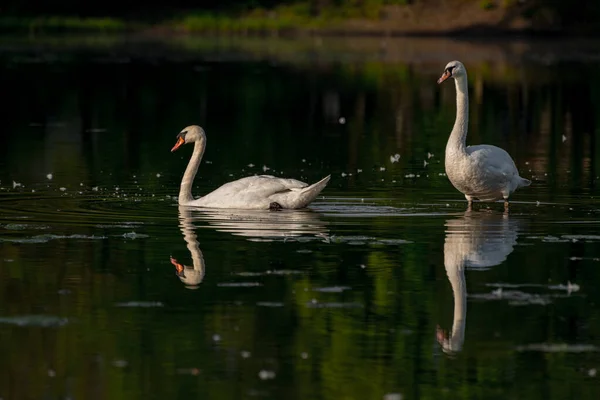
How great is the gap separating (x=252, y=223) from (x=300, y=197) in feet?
3.25

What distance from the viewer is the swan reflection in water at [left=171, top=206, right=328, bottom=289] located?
14.8 meters

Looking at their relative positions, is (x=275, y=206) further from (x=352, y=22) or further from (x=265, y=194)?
(x=352, y=22)

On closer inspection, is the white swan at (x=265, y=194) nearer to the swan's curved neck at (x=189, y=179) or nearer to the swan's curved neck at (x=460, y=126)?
the swan's curved neck at (x=189, y=179)

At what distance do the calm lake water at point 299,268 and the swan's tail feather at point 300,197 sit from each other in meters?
0.16

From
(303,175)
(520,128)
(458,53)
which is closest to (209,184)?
(303,175)

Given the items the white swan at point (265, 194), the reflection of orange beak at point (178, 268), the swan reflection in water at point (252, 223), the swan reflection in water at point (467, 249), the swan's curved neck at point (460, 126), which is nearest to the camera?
the swan reflection in water at point (467, 249)

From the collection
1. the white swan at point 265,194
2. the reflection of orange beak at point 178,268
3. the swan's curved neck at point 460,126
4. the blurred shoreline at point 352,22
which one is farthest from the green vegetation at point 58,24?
the reflection of orange beak at point 178,268

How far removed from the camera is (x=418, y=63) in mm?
54094

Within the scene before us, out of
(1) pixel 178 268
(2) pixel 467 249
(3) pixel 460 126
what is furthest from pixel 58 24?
(1) pixel 178 268

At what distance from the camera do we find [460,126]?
17.8m

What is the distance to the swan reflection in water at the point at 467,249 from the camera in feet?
34.4

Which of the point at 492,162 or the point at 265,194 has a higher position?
the point at 492,162

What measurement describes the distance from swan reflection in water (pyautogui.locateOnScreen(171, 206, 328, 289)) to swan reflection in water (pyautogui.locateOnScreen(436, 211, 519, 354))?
131 cm

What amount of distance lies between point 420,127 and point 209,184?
34.6ft
